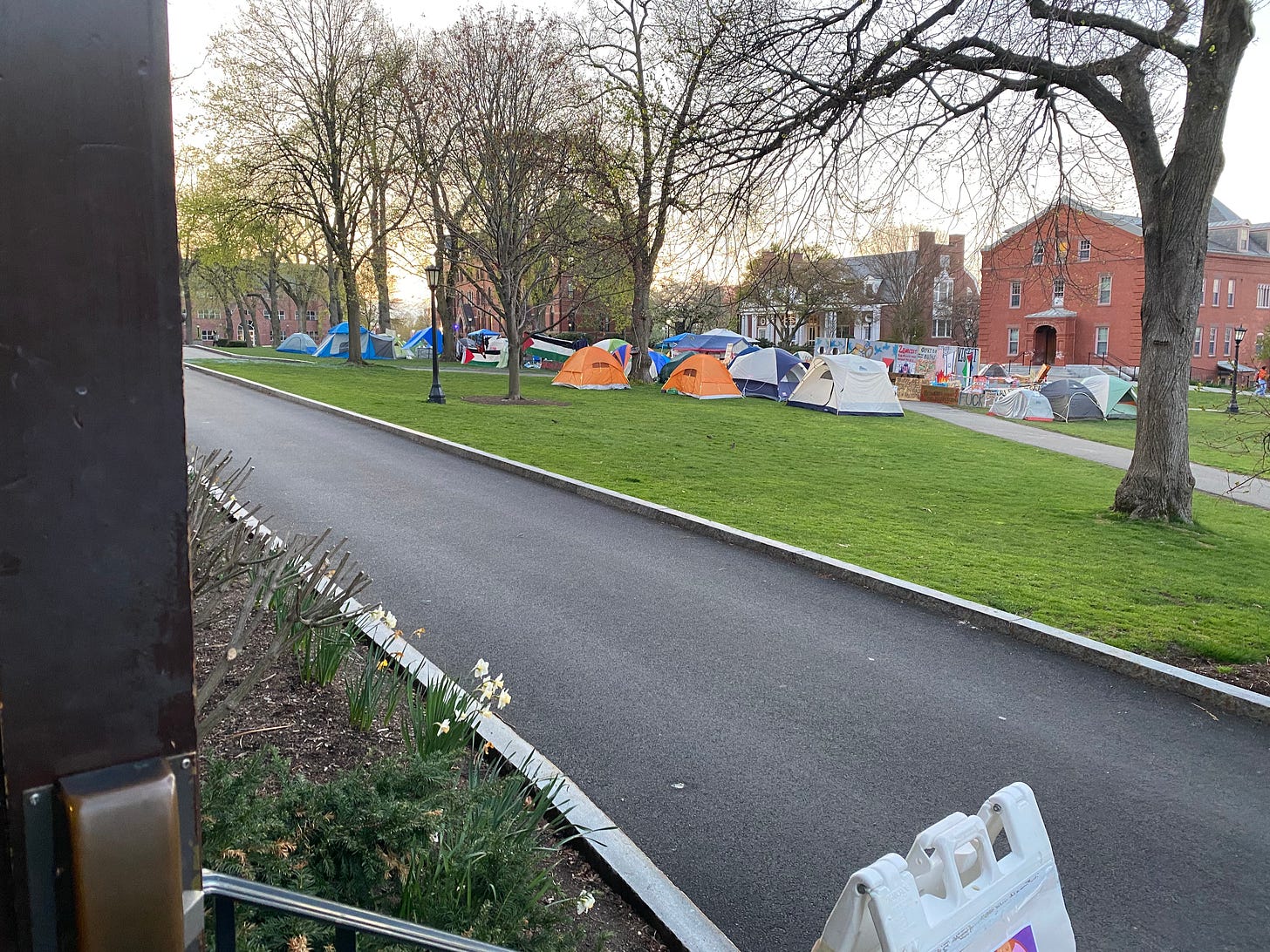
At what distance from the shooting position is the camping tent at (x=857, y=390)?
94.2 ft

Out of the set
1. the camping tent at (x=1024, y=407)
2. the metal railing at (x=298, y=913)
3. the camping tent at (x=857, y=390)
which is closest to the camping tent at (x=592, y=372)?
the camping tent at (x=857, y=390)

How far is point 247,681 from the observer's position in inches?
139

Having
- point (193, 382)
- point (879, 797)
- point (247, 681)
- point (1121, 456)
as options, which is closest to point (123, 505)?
point (247, 681)

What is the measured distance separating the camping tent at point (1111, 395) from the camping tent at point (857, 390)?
8143 mm

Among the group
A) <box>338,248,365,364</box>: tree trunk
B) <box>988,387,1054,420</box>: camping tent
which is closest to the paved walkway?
<box>988,387,1054,420</box>: camping tent

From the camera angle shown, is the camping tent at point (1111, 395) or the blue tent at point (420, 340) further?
the blue tent at point (420, 340)

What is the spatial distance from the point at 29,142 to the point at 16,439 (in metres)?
0.31

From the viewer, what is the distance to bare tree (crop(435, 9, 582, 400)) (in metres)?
24.5

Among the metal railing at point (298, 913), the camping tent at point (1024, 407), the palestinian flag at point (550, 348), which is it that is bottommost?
the camping tent at point (1024, 407)

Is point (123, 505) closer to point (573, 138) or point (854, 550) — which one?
point (854, 550)

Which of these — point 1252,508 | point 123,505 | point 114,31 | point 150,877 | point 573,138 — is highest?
point 573,138

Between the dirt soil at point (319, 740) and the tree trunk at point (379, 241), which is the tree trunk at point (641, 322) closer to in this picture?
the tree trunk at point (379, 241)

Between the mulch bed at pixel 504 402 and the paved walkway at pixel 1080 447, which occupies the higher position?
the mulch bed at pixel 504 402

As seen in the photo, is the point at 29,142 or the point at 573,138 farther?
the point at 573,138
